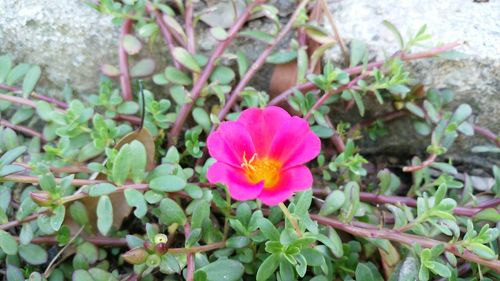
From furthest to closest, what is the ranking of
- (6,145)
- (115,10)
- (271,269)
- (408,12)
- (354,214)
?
1. (408,12)
2. (115,10)
3. (6,145)
4. (354,214)
5. (271,269)

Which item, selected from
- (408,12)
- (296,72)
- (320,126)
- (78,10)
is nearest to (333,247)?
(320,126)

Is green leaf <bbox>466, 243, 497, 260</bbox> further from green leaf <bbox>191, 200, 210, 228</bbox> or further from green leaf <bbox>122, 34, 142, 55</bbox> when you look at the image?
green leaf <bbox>122, 34, 142, 55</bbox>

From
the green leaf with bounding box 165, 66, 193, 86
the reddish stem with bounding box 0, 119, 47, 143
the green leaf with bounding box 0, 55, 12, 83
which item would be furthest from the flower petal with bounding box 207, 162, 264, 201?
the green leaf with bounding box 0, 55, 12, 83

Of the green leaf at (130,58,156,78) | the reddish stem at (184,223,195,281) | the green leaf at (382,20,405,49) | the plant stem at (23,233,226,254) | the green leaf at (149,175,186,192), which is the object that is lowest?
the plant stem at (23,233,226,254)

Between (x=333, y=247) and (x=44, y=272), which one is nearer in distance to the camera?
(x=333, y=247)

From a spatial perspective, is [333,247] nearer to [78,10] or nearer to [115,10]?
[115,10]

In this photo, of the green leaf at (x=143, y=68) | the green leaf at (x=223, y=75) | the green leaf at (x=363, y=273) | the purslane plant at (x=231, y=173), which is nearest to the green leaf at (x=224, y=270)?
the purslane plant at (x=231, y=173)

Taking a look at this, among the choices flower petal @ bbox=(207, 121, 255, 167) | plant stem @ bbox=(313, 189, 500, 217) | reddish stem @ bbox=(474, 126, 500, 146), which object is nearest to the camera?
flower petal @ bbox=(207, 121, 255, 167)

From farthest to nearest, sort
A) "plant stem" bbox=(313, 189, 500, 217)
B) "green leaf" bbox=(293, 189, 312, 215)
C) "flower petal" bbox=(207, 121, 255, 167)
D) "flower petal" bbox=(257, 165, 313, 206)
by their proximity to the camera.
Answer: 1. "plant stem" bbox=(313, 189, 500, 217)
2. "green leaf" bbox=(293, 189, 312, 215)
3. "flower petal" bbox=(207, 121, 255, 167)
4. "flower petal" bbox=(257, 165, 313, 206)
